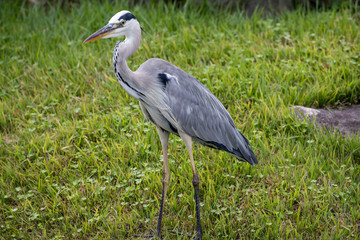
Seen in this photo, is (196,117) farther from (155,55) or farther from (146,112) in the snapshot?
(155,55)

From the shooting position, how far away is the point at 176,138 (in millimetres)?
4570

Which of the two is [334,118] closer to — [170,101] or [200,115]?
[200,115]

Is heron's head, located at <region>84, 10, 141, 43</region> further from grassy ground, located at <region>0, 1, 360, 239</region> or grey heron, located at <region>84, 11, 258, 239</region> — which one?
grassy ground, located at <region>0, 1, 360, 239</region>

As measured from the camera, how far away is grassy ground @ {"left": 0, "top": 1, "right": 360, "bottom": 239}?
12.4 feet

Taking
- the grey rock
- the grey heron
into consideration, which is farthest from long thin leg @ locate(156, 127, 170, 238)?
the grey rock

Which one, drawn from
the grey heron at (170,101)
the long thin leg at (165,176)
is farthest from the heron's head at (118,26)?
→ the long thin leg at (165,176)

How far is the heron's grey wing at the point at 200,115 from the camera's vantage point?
3512 mm

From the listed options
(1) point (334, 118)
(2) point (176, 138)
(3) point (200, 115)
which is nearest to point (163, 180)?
(3) point (200, 115)

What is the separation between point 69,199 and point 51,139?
871 mm

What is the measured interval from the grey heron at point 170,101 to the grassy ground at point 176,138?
1.21 ft

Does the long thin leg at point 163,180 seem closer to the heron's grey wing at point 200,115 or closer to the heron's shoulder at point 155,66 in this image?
the heron's grey wing at point 200,115

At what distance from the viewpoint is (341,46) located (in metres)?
5.48

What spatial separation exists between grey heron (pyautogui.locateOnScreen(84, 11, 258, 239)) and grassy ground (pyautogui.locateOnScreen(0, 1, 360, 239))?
37cm

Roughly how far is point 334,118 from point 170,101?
198 cm
